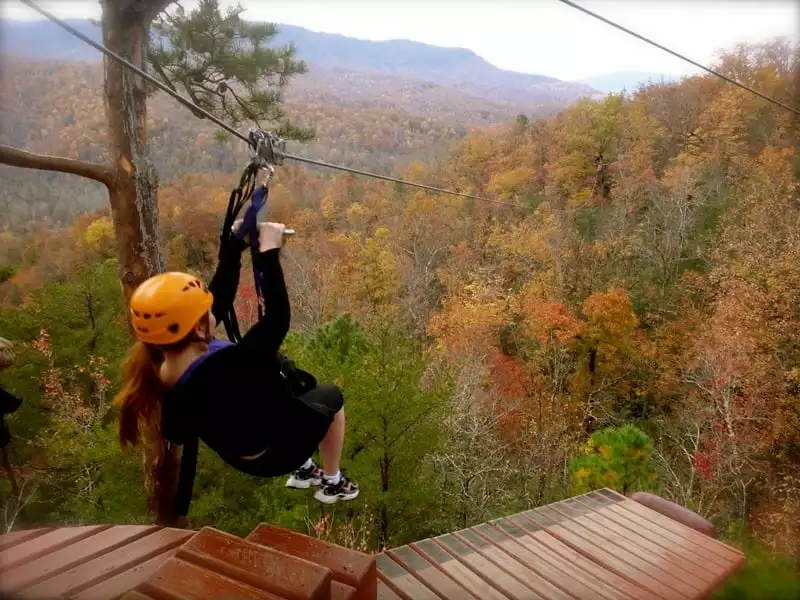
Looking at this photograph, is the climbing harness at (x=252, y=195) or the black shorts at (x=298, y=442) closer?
the climbing harness at (x=252, y=195)

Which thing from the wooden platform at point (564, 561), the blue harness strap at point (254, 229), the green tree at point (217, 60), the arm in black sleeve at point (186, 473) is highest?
the green tree at point (217, 60)

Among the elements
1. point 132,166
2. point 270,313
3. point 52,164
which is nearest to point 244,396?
point 270,313

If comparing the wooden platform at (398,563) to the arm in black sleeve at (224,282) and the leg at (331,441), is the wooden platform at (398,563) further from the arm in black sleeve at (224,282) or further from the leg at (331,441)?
the arm in black sleeve at (224,282)

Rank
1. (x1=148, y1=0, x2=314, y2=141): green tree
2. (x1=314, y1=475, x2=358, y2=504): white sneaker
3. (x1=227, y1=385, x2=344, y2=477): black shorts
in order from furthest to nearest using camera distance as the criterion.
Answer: (x1=148, y1=0, x2=314, y2=141): green tree, (x1=314, y1=475, x2=358, y2=504): white sneaker, (x1=227, y1=385, x2=344, y2=477): black shorts

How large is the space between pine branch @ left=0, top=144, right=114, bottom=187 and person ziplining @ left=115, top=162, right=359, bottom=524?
1645 mm

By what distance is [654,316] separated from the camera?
781 inches

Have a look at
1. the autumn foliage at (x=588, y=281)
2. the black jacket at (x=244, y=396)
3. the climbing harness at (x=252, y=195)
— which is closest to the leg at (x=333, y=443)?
the black jacket at (x=244, y=396)

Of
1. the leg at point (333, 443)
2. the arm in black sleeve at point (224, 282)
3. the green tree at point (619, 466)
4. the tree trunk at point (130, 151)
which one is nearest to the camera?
the arm in black sleeve at point (224, 282)

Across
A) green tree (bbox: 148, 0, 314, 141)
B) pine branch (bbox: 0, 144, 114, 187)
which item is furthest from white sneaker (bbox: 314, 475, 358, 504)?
green tree (bbox: 148, 0, 314, 141)

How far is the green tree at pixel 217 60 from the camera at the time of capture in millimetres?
5199

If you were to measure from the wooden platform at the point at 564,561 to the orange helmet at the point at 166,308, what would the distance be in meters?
1.81

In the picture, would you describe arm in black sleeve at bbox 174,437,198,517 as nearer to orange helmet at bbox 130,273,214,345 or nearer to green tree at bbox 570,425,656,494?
orange helmet at bbox 130,273,214,345

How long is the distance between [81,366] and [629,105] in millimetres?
33499

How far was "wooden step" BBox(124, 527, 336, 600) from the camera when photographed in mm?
2123
